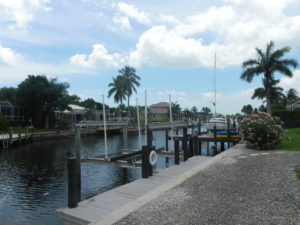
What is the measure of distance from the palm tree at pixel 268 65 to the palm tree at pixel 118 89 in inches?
1397

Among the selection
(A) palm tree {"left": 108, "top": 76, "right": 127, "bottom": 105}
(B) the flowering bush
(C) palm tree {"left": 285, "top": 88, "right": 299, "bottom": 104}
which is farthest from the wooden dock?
(C) palm tree {"left": 285, "top": 88, "right": 299, "bottom": 104}

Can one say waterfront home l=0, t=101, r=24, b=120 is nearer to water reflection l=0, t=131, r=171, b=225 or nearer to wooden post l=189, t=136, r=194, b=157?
water reflection l=0, t=131, r=171, b=225

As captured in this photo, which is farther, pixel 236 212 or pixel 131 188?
pixel 131 188

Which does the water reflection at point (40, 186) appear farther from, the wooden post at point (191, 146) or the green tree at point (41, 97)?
the green tree at point (41, 97)

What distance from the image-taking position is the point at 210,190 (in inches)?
270

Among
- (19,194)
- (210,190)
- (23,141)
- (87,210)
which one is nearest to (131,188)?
(87,210)

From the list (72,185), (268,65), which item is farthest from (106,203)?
(268,65)

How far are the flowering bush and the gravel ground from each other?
19.6 feet

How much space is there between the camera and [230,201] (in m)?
5.89

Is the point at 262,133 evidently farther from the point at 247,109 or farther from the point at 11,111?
the point at 247,109

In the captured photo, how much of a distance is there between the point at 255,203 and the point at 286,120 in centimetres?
3309

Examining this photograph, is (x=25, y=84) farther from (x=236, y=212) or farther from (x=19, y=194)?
(x=236, y=212)

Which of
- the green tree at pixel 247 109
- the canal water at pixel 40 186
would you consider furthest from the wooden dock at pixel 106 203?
the green tree at pixel 247 109

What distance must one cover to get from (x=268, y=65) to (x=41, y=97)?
36.2m
